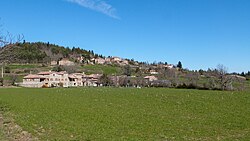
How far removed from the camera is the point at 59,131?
15.9 meters

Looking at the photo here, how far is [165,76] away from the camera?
140m

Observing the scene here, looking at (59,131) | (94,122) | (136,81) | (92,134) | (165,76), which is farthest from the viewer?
(165,76)

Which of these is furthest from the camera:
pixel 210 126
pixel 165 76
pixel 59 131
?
pixel 165 76

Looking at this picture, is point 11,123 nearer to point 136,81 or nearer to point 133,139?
point 133,139

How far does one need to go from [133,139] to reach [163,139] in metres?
1.29

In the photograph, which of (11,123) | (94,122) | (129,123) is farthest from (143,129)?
(11,123)

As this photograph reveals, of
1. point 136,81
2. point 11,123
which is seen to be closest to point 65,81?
point 136,81

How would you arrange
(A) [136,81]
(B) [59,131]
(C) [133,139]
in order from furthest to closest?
(A) [136,81], (B) [59,131], (C) [133,139]

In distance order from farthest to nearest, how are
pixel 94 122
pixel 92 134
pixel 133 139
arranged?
pixel 94 122 < pixel 92 134 < pixel 133 139

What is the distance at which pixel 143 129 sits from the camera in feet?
53.3

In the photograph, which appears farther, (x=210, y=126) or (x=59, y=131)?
(x=210, y=126)

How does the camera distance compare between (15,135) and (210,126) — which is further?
(210,126)

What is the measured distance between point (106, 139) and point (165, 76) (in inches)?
5002

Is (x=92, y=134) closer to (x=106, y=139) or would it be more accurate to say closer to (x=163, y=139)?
(x=106, y=139)
